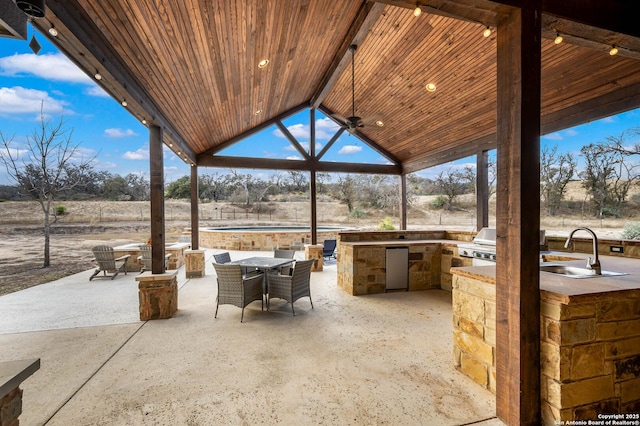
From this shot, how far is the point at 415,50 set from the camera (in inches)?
170

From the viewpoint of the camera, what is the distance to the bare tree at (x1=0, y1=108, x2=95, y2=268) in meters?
7.31

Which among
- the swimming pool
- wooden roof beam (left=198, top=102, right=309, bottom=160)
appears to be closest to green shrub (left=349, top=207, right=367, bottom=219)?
the swimming pool

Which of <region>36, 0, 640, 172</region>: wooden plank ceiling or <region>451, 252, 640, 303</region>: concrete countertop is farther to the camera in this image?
<region>36, 0, 640, 172</region>: wooden plank ceiling

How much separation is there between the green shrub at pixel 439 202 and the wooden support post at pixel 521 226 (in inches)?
805

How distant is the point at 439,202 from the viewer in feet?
68.3

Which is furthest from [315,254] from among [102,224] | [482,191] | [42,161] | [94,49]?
[102,224]

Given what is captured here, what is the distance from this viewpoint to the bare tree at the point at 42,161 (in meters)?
7.31

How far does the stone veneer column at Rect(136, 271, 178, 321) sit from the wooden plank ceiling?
2.26m

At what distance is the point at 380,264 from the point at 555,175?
11.6 m

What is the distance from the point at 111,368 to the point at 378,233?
4656mm

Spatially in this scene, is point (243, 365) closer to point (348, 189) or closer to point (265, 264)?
point (265, 264)

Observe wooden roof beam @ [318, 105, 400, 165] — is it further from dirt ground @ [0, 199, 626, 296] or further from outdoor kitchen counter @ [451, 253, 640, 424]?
outdoor kitchen counter @ [451, 253, 640, 424]

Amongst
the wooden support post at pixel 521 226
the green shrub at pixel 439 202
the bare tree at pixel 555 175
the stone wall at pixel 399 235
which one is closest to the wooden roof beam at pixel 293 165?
the stone wall at pixel 399 235

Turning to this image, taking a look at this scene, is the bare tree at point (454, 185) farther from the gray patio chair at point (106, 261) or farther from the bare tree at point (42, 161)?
the bare tree at point (42, 161)
